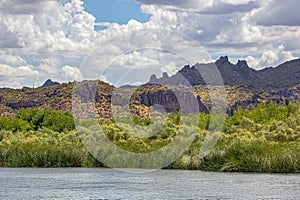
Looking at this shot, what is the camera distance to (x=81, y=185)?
138ft

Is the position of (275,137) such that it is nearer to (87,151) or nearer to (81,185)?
(87,151)

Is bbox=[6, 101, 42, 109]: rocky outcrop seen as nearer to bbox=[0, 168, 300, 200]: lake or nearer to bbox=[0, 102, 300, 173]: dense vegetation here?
bbox=[0, 102, 300, 173]: dense vegetation

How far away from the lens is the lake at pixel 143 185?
3627 cm

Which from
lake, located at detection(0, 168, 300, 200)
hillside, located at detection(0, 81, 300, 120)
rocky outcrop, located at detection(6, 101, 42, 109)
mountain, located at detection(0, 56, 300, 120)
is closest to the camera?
lake, located at detection(0, 168, 300, 200)

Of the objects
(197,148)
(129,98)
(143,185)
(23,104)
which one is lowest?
(143,185)

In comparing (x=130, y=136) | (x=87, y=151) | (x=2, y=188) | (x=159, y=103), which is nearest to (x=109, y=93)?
(x=159, y=103)

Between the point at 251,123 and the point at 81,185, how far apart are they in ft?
159

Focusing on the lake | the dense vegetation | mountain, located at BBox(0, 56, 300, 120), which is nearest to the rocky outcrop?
mountain, located at BBox(0, 56, 300, 120)

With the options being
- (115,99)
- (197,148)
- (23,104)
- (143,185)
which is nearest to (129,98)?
(115,99)

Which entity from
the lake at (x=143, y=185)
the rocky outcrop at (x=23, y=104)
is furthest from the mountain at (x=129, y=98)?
the lake at (x=143, y=185)

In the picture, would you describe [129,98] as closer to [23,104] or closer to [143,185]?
[143,185]

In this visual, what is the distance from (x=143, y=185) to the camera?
4228 centimetres

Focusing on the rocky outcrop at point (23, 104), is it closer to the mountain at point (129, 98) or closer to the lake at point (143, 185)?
the mountain at point (129, 98)

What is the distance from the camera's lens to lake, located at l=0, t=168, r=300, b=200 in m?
36.3
